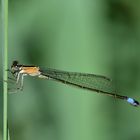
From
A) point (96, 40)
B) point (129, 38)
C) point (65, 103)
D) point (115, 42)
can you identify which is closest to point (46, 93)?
point (65, 103)


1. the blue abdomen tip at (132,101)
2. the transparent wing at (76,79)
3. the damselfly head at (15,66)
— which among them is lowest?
the blue abdomen tip at (132,101)

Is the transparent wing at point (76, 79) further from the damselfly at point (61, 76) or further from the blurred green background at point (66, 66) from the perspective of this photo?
the blurred green background at point (66, 66)

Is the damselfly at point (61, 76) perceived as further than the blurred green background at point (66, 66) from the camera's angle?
Yes

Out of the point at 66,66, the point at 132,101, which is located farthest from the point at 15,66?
the point at 132,101

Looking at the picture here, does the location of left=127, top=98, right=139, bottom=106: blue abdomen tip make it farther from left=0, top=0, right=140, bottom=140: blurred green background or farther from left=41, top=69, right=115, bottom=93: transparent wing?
left=41, top=69, right=115, bottom=93: transparent wing

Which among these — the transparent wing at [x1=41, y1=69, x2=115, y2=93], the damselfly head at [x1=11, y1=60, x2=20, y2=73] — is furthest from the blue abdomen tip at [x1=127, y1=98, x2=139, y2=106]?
the damselfly head at [x1=11, y1=60, x2=20, y2=73]

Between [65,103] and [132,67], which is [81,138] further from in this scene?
[132,67]

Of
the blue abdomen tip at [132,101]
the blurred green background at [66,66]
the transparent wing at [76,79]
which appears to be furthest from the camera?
the transparent wing at [76,79]

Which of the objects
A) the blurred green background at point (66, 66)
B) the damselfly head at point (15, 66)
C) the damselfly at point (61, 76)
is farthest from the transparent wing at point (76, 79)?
the damselfly head at point (15, 66)
